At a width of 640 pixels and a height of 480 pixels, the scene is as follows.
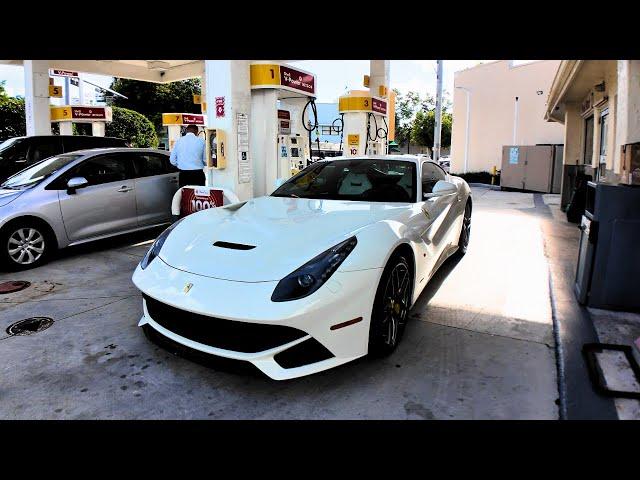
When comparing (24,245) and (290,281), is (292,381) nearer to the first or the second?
(290,281)

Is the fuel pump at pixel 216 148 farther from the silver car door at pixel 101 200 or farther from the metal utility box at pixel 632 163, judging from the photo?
the metal utility box at pixel 632 163

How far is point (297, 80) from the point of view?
26.7ft

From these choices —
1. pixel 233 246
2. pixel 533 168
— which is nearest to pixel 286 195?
pixel 233 246

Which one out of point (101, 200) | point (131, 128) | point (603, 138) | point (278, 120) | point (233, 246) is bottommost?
point (233, 246)

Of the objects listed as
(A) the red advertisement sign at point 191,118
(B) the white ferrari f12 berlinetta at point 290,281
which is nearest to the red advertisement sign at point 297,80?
(B) the white ferrari f12 berlinetta at point 290,281

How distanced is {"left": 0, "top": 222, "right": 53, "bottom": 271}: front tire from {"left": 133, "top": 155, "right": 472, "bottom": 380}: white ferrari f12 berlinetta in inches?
115

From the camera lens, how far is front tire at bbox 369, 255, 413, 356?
304 cm

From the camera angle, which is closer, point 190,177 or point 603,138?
point 190,177

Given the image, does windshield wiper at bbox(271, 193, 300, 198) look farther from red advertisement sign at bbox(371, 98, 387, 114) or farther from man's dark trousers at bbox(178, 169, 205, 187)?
red advertisement sign at bbox(371, 98, 387, 114)

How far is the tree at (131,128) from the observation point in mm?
25719

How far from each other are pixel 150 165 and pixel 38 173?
1.46 m
